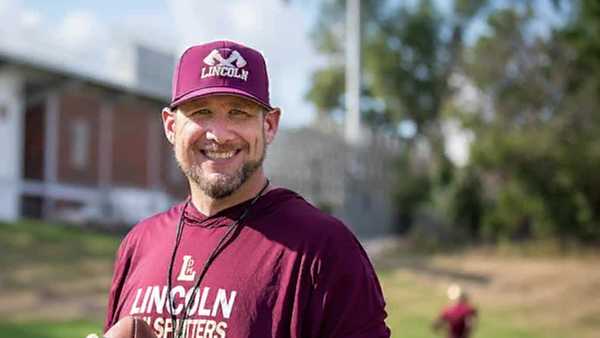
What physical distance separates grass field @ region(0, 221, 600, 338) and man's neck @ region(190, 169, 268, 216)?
1538cm

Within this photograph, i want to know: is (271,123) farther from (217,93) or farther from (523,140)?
(523,140)

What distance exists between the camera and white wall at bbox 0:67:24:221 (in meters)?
28.1

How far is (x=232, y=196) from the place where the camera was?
2795 mm

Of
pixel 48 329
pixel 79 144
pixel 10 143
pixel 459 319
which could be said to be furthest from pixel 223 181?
pixel 79 144

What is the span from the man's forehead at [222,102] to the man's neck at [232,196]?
0.70ft

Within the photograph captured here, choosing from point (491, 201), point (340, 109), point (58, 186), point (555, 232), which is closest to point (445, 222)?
point (491, 201)

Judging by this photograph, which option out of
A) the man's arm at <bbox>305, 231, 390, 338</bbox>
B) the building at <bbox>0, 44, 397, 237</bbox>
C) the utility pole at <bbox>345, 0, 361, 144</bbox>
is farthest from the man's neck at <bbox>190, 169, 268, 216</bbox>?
the utility pole at <bbox>345, 0, 361, 144</bbox>

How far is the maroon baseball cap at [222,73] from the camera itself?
8.87ft

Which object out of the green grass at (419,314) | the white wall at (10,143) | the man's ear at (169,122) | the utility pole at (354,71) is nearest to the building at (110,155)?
the white wall at (10,143)

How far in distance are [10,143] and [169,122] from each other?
2709 centimetres

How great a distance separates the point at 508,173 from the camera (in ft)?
109

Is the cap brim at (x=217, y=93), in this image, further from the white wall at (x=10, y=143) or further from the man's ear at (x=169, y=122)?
the white wall at (x=10, y=143)

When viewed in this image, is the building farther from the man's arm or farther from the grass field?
the man's arm

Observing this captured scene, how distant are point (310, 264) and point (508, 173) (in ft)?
103
